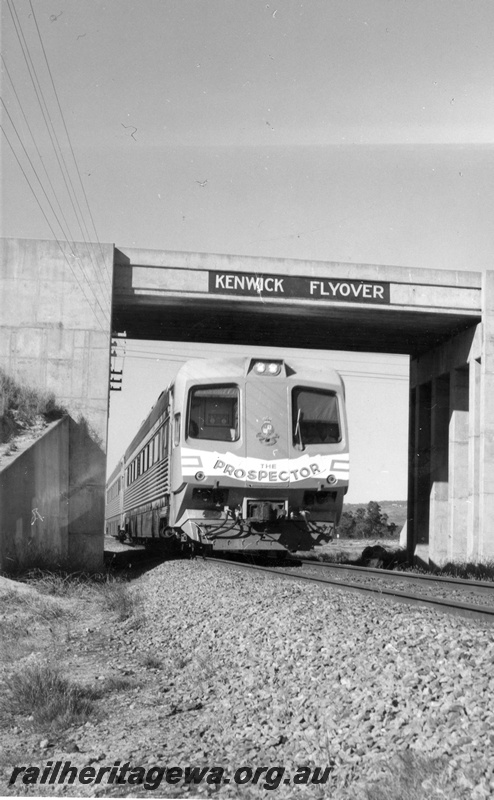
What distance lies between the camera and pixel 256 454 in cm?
1294

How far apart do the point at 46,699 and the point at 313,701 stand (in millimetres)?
1764

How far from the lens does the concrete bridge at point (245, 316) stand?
667 inches

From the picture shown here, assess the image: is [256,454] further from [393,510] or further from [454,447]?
[393,510]

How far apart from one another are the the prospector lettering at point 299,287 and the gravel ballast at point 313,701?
11.1m

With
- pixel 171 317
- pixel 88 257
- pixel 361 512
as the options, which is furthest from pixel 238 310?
pixel 361 512

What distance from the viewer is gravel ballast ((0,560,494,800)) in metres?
3.64

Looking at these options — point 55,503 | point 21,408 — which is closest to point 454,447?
point 55,503

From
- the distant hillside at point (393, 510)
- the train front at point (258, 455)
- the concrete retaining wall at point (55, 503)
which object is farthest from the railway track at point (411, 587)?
the distant hillside at point (393, 510)

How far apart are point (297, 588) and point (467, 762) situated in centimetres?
563

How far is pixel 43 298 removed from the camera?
1695 centimetres

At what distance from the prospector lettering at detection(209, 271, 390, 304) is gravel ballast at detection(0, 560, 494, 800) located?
36.3 ft

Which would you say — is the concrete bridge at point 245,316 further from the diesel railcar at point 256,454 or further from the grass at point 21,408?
the diesel railcar at point 256,454

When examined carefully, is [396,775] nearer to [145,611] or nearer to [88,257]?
[145,611]

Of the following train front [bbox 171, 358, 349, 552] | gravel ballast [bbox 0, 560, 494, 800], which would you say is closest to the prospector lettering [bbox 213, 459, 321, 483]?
train front [bbox 171, 358, 349, 552]
